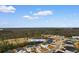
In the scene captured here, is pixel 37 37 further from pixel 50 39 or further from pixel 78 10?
pixel 78 10

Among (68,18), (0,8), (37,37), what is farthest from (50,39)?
(0,8)

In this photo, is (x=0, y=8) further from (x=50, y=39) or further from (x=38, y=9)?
(x=50, y=39)

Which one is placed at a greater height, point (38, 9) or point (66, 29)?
point (38, 9)
